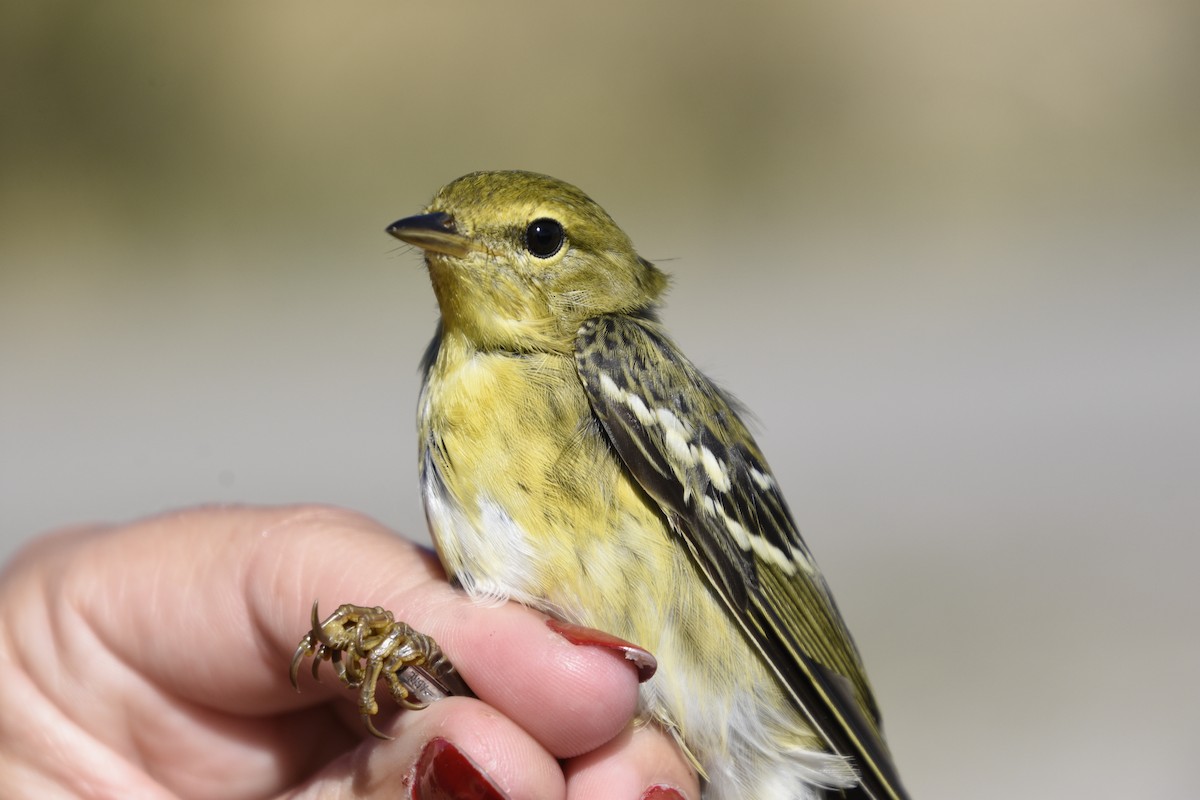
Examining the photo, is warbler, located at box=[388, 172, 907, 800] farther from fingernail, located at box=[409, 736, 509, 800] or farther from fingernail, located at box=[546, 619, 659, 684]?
fingernail, located at box=[409, 736, 509, 800]

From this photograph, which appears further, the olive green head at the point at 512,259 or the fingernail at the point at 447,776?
the olive green head at the point at 512,259

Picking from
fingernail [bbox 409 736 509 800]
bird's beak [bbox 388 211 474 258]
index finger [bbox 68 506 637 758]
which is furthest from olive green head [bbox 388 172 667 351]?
fingernail [bbox 409 736 509 800]

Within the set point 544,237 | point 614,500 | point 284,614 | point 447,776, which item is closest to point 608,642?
point 614,500

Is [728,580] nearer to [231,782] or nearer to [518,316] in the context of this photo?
[518,316]

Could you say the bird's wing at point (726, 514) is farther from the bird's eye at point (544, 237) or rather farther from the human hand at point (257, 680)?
the human hand at point (257, 680)

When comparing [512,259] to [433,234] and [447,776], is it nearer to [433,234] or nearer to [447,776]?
[433,234]

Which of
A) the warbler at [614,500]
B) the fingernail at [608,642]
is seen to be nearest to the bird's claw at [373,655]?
the warbler at [614,500]

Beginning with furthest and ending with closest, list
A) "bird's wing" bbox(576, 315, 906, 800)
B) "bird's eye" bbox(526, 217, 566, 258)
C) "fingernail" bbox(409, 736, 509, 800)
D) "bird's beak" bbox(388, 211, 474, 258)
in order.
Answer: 1. "bird's eye" bbox(526, 217, 566, 258)
2. "bird's beak" bbox(388, 211, 474, 258)
3. "bird's wing" bbox(576, 315, 906, 800)
4. "fingernail" bbox(409, 736, 509, 800)
